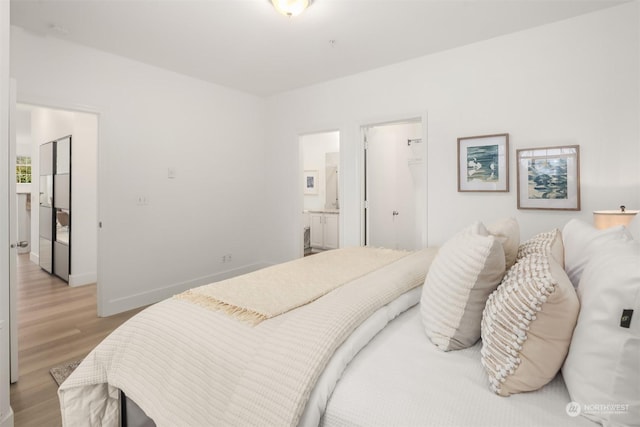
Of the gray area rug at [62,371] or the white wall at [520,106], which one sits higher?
the white wall at [520,106]

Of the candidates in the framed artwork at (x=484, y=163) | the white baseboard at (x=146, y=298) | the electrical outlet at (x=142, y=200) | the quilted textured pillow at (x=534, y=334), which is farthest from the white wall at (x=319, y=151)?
the quilted textured pillow at (x=534, y=334)

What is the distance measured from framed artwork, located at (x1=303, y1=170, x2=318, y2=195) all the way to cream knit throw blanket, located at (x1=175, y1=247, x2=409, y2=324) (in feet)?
14.7

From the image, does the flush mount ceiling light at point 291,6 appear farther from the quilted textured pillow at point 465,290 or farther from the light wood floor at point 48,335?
the light wood floor at point 48,335

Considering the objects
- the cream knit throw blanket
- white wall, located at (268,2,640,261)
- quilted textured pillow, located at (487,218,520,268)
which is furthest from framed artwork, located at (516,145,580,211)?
quilted textured pillow, located at (487,218,520,268)

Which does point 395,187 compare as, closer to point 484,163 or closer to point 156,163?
point 484,163

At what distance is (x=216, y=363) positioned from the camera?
3.57 feet

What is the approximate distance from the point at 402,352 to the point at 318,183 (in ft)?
19.0

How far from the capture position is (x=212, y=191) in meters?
4.16

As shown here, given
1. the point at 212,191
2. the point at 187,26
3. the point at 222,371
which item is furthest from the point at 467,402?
the point at 212,191

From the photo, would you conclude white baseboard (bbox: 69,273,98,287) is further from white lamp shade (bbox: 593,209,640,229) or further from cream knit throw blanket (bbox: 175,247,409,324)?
white lamp shade (bbox: 593,209,640,229)

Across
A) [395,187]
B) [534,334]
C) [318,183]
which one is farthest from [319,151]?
[534,334]

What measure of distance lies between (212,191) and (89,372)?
299 cm

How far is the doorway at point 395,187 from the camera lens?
4648mm

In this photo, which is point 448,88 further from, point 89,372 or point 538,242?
point 89,372
